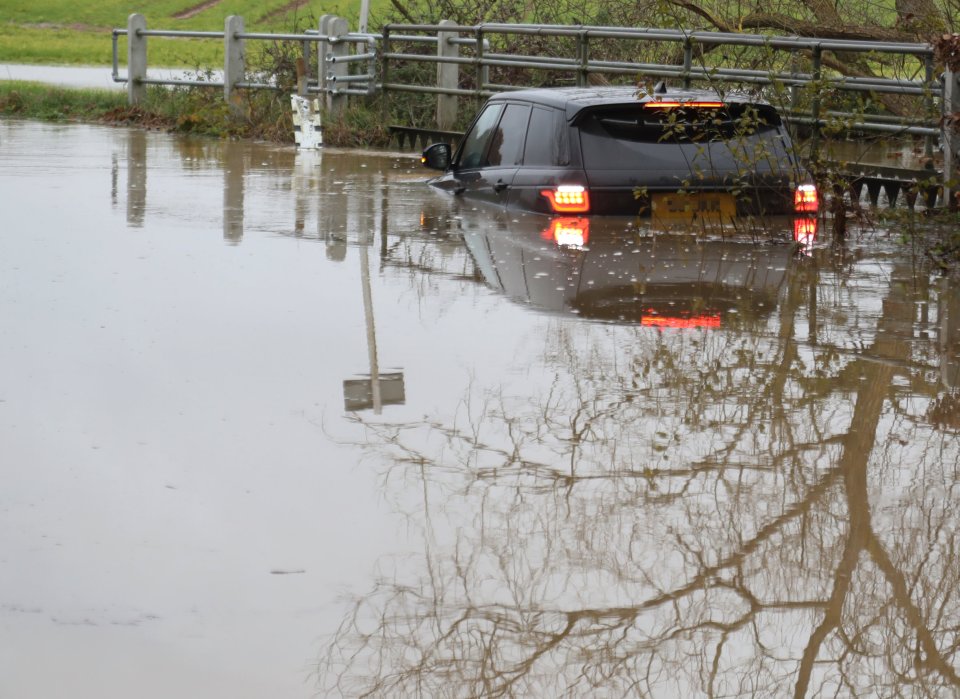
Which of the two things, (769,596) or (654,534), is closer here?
(769,596)

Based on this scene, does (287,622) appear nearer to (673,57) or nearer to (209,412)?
(209,412)

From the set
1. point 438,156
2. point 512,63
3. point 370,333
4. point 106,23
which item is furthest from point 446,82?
point 106,23

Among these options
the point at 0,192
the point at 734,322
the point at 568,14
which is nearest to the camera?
the point at 734,322

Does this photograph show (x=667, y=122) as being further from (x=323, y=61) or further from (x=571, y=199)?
(x=323, y=61)

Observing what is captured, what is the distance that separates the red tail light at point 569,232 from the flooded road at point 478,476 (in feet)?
1.72

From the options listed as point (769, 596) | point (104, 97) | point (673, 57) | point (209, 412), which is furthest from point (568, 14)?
point (769, 596)

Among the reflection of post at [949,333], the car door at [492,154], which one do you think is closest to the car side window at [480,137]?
the car door at [492,154]

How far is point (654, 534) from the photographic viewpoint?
17.1 ft

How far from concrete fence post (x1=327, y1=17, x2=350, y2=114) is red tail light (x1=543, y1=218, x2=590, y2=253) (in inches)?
491

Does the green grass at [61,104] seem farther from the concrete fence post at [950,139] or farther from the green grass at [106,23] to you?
the green grass at [106,23]

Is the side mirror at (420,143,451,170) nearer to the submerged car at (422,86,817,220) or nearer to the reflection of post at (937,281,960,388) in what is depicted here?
the submerged car at (422,86,817,220)

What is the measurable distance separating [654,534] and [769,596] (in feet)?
1.99

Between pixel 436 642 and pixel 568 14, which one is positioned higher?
pixel 568 14

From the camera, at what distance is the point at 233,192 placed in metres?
16.1
